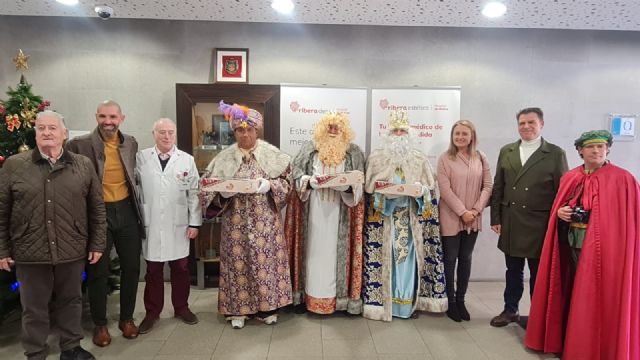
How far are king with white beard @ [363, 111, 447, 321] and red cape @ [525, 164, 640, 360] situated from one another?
34.8 inches

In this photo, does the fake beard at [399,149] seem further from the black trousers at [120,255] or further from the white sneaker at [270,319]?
the black trousers at [120,255]

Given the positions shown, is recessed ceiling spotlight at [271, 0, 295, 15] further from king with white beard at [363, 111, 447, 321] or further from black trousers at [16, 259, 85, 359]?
black trousers at [16, 259, 85, 359]

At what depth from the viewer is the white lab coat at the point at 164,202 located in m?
2.83

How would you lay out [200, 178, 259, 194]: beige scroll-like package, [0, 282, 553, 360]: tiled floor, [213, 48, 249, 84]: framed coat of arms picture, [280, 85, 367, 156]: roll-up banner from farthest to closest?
1. [213, 48, 249, 84]: framed coat of arms picture
2. [280, 85, 367, 156]: roll-up banner
3. [200, 178, 259, 194]: beige scroll-like package
4. [0, 282, 553, 360]: tiled floor

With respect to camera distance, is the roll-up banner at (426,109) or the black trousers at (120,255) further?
the roll-up banner at (426,109)

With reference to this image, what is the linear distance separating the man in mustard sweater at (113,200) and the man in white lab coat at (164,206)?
85 millimetres

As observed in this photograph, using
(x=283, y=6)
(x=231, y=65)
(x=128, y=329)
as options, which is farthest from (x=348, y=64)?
(x=128, y=329)

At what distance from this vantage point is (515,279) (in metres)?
3.07

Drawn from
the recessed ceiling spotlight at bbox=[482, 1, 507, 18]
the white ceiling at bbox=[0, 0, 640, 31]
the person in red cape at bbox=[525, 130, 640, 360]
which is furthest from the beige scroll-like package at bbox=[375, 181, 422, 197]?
the recessed ceiling spotlight at bbox=[482, 1, 507, 18]

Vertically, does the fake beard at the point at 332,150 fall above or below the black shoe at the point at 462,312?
above

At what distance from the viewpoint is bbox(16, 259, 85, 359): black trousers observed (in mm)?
2281

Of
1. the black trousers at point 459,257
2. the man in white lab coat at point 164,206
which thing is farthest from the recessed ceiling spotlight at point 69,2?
the black trousers at point 459,257

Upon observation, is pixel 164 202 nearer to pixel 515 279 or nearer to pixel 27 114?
pixel 27 114

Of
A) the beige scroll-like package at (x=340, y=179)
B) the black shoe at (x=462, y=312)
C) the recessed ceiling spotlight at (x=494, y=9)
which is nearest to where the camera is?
the beige scroll-like package at (x=340, y=179)
